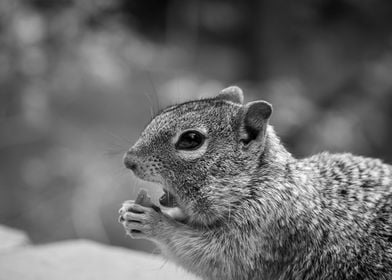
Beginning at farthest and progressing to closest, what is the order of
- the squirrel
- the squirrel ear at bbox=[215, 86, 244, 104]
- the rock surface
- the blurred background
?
the blurred background
the rock surface
the squirrel ear at bbox=[215, 86, 244, 104]
the squirrel

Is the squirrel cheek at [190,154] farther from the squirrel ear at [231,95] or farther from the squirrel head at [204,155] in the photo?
the squirrel ear at [231,95]

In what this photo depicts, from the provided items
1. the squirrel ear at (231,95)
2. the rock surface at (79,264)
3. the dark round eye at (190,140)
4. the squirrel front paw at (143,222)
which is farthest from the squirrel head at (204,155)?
the rock surface at (79,264)

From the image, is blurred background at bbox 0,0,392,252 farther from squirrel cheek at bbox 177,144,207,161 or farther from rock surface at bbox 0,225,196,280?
squirrel cheek at bbox 177,144,207,161

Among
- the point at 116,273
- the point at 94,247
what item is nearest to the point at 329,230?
the point at 116,273

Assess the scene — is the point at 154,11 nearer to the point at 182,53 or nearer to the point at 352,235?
the point at 182,53

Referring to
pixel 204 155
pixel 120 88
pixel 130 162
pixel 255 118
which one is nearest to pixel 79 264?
pixel 130 162

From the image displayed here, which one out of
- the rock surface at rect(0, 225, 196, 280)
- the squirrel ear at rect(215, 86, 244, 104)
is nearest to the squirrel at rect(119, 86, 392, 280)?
the squirrel ear at rect(215, 86, 244, 104)
